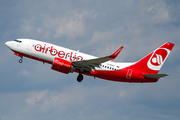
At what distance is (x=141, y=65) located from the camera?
140ft

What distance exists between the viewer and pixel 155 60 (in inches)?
1720

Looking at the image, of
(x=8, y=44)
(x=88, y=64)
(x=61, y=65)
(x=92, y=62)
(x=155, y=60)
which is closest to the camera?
(x=61, y=65)

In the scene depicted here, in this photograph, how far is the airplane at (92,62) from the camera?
126 ft

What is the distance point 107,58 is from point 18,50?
14.4 metres

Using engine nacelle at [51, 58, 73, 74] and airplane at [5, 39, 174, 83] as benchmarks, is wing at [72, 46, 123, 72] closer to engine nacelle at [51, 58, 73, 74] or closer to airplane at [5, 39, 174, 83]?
airplane at [5, 39, 174, 83]

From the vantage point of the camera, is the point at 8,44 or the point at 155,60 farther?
the point at 155,60

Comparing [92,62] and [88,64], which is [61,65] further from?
[92,62]

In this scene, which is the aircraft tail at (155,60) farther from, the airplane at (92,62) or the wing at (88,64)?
the wing at (88,64)

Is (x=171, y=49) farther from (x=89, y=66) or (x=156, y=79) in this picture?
(x=89, y=66)

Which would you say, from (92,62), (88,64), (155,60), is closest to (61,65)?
(88,64)

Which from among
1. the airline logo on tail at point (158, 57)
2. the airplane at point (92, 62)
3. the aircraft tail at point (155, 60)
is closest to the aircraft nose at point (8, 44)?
the airplane at point (92, 62)

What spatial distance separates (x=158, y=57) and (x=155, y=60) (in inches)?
30.8

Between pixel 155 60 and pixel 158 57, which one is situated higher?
pixel 158 57

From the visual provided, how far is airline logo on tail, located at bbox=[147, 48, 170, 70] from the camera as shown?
1714 inches
